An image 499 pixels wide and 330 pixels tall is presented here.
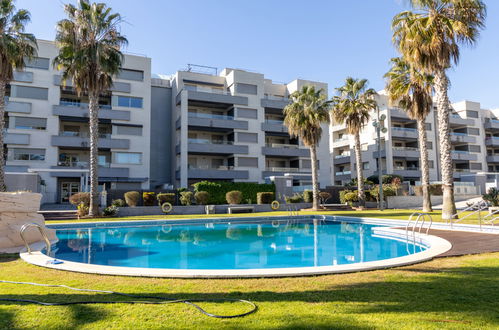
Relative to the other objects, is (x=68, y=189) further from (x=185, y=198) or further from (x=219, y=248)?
(x=219, y=248)

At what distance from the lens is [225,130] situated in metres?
42.4

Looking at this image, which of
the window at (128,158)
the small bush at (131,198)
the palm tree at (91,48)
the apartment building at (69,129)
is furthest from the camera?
the window at (128,158)

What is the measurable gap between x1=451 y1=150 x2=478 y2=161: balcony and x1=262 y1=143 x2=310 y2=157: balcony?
24672 mm

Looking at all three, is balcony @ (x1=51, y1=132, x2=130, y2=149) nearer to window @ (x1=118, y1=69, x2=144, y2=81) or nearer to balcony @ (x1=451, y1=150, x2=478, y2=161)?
window @ (x1=118, y1=69, x2=144, y2=81)

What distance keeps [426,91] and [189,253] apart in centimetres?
2049

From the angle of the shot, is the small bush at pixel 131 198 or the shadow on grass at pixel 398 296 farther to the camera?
the small bush at pixel 131 198

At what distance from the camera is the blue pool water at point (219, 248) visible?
31.9 feet

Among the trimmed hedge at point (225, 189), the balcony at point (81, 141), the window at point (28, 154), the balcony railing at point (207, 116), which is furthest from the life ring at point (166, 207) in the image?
the window at point (28, 154)

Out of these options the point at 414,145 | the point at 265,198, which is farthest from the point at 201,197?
the point at 414,145

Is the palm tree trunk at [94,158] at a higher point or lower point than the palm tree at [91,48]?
lower

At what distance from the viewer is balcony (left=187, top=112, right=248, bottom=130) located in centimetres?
3988

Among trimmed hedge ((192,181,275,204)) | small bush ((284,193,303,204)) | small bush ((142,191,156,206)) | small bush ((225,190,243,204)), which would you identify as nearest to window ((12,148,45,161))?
small bush ((142,191,156,206))

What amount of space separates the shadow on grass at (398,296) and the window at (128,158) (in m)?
33.5

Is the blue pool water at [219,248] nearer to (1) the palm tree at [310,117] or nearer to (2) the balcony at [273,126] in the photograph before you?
(1) the palm tree at [310,117]
